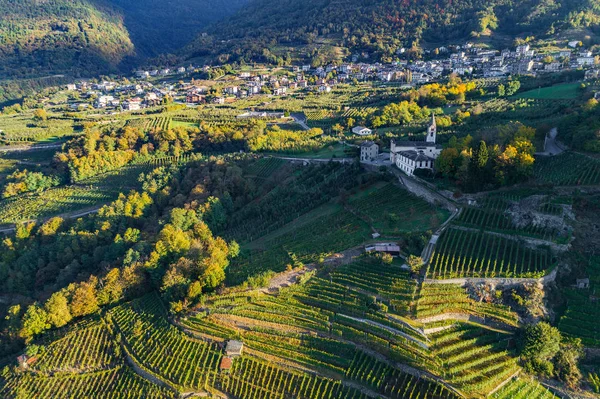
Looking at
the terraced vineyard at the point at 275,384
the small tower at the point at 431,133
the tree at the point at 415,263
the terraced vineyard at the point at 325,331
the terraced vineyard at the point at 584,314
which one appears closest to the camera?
the terraced vineyard at the point at 325,331

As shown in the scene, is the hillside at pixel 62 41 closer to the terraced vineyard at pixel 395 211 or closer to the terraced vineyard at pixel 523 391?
the terraced vineyard at pixel 395 211

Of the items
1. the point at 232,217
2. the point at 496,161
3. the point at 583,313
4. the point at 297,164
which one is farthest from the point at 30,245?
the point at 583,313

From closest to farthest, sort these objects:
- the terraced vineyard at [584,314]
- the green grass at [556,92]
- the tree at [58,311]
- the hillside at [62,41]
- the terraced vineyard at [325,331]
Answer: the terraced vineyard at [325,331]
the terraced vineyard at [584,314]
the tree at [58,311]
the green grass at [556,92]
the hillside at [62,41]

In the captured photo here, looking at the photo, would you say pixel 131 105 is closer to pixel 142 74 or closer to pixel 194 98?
pixel 194 98

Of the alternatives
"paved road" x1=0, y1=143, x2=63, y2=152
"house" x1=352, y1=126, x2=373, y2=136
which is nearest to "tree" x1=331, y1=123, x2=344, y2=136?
"house" x1=352, y1=126, x2=373, y2=136

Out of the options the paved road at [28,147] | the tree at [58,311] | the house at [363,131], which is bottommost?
the tree at [58,311]

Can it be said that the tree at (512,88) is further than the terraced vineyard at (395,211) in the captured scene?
Yes

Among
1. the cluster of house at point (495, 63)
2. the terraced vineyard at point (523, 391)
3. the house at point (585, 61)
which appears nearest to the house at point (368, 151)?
the terraced vineyard at point (523, 391)
